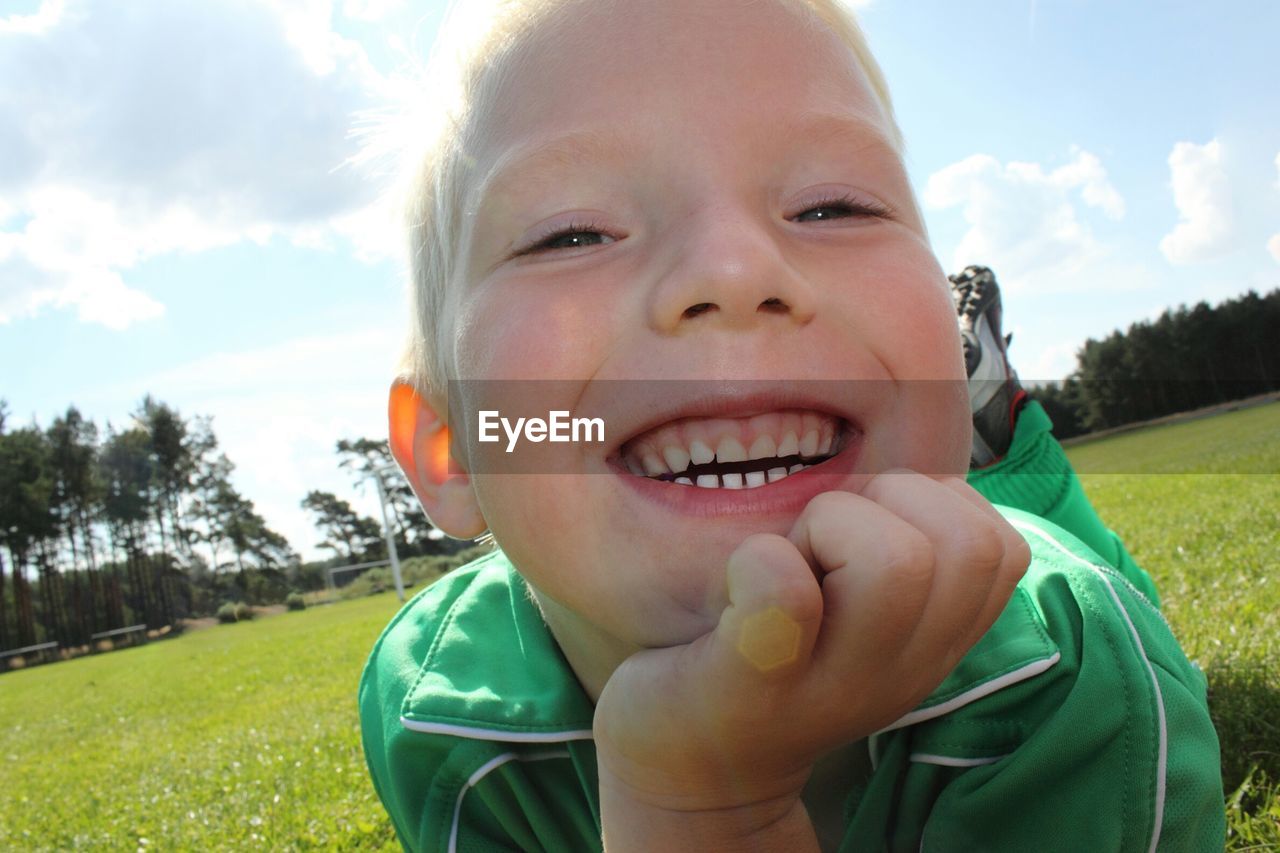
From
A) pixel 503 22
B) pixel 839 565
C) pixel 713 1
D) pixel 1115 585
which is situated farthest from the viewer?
pixel 1115 585

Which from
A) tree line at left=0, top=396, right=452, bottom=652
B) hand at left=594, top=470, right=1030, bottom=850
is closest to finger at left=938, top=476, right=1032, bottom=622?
hand at left=594, top=470, right=1030, bottom=850

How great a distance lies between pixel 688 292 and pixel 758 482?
29 cm

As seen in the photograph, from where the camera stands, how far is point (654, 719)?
3.74 feet

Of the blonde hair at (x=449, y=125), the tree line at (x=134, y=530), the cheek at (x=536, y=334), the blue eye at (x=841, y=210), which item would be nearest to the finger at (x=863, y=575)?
the cheek at (x=536, y=334)

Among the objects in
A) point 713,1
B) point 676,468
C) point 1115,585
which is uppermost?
point 713,1

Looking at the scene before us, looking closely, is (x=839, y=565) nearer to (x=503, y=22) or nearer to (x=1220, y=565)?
(x=503, y=22)

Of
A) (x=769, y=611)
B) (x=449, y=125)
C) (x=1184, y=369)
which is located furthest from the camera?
(x=1184, y=369)

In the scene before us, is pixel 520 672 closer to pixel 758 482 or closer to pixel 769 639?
pixel 758 482

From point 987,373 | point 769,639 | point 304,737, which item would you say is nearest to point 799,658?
point 769,639

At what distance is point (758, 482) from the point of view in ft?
4.11

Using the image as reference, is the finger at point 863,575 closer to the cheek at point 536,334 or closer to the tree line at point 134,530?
the cheek at point 536,334

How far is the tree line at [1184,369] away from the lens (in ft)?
195

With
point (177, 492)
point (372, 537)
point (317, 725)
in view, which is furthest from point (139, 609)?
point (317, 725)

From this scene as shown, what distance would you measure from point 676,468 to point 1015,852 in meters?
1.02
